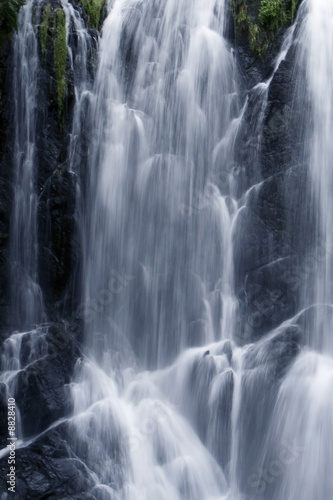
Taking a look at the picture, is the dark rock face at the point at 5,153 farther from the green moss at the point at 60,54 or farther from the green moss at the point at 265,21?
the green moss at the point at 265,21

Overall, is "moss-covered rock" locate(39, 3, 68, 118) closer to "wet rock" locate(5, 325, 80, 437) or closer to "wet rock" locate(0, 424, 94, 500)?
"wet rock" locate(5, 325, 80, 437)

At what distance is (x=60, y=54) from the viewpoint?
12000 millimetres

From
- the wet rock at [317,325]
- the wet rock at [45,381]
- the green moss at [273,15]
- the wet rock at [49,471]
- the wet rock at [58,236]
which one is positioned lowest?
the wet rock at [49,471]

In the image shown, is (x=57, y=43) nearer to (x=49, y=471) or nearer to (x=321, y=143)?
(x=321, y=143)

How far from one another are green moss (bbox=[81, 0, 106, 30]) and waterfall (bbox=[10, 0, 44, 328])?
1092 millimetres

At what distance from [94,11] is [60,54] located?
1.31 metres

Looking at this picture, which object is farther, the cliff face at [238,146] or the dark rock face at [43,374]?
the cliff face at [238,146]

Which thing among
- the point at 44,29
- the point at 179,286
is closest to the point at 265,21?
the point at 44,29

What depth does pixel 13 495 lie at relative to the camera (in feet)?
29.0

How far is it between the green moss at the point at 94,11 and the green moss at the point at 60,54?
579mm

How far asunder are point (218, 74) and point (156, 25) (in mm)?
1791

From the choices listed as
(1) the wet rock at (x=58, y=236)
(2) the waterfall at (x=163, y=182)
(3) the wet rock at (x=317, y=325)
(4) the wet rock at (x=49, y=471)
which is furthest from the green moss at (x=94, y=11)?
(4) the wet rock at (x=49, y=471)

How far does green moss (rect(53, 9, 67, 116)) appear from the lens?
1189 cm

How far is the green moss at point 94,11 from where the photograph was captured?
1249 cm
